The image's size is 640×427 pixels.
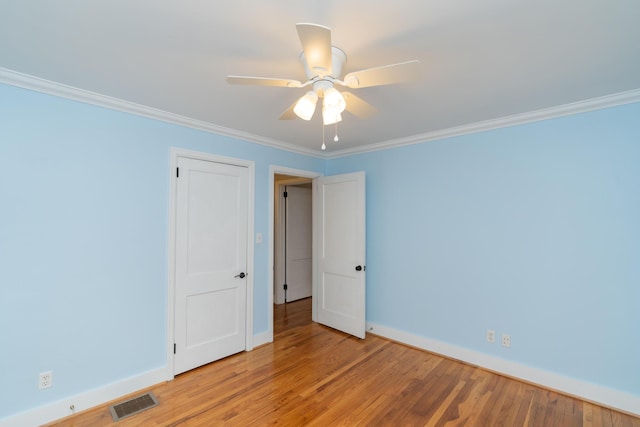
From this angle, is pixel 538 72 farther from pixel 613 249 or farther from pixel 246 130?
pixel 246 130

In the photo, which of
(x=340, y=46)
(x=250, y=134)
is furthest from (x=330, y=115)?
(x=250, y=134)

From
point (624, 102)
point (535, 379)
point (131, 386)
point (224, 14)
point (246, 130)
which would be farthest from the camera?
point (246, 130)

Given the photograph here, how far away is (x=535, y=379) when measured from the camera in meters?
2.63

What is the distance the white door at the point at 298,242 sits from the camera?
17.5 ft

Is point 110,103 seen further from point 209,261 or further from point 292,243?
point 292,243

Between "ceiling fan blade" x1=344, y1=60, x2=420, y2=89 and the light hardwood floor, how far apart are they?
2269 mm

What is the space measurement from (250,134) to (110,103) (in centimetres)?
129

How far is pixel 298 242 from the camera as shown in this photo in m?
5.48

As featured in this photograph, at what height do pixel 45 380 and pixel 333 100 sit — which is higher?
pixel 333 100

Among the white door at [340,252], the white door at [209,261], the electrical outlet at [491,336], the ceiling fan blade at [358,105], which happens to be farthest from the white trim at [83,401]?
the electrical outlet at [491,336]

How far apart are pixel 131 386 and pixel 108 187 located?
1668mm

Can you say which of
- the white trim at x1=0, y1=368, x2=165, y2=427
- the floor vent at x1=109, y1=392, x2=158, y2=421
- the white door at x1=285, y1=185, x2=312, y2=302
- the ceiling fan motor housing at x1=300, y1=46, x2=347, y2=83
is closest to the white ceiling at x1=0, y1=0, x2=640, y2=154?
the ceiling fan motor housing at x1=300, y1=46, x2=347, y2=83

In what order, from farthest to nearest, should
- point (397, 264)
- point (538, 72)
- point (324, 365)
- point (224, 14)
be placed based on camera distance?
point (397, 264)
point (324, 365)
point (538, 72)
point (224, 14)

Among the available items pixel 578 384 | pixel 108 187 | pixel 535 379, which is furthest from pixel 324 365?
pixel 108 187
